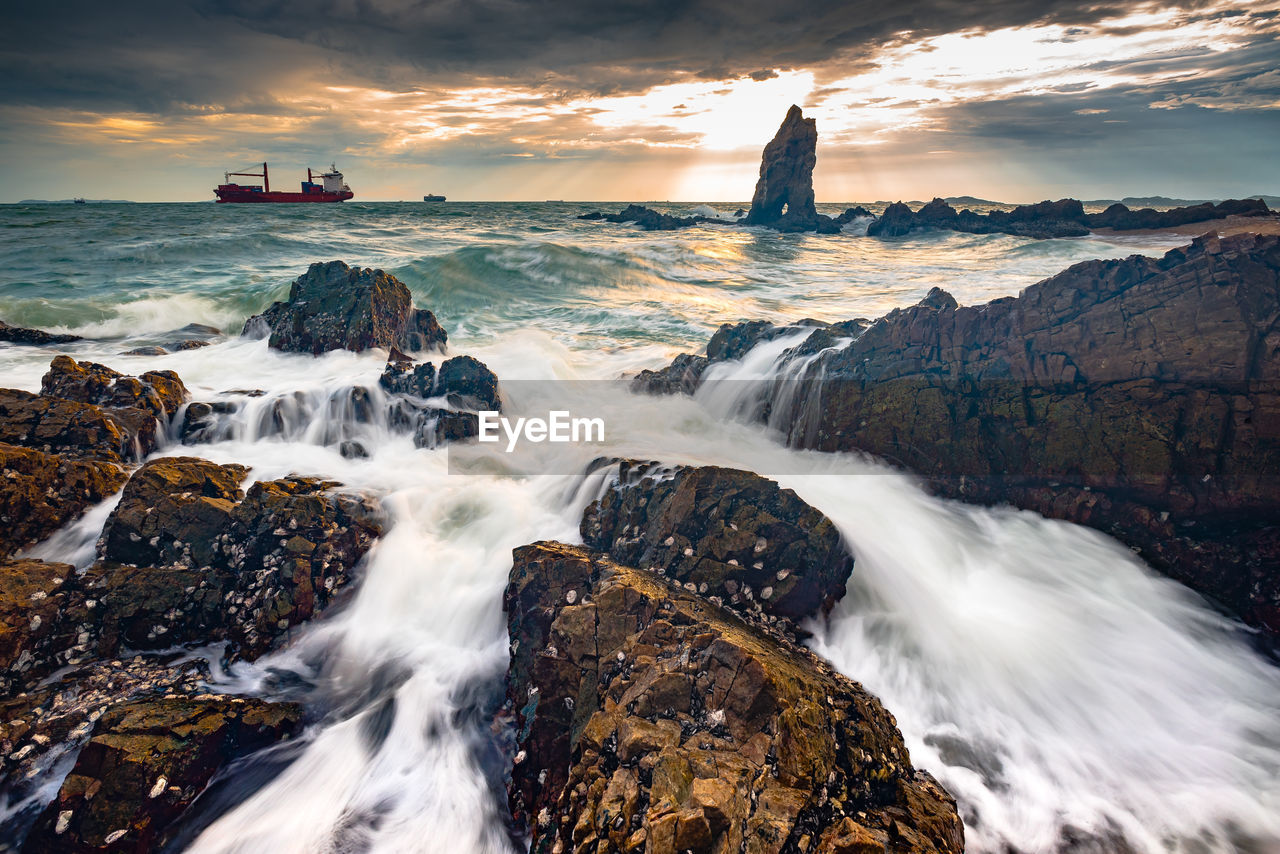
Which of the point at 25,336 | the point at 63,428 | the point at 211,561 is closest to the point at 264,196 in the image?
the point at 25,336

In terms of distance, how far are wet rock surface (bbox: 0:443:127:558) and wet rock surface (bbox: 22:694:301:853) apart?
300 centimetres

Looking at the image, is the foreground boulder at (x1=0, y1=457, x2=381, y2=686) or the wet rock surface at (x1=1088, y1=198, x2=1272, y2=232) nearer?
the foreground boulder at (x1=0, y1=457, x2=381, y2=686)

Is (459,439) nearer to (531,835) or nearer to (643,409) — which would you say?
(643,409)

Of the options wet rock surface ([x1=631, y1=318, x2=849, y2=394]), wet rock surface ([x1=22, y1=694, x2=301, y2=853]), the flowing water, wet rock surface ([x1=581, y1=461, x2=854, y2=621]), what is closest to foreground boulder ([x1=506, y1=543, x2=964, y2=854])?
wet rock surface ([x1=581, y1=461, x2=854, y2=621])

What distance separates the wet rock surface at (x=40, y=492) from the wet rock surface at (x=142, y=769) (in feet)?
9.84

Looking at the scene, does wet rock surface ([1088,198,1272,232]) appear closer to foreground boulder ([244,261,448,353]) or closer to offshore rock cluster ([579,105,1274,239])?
offshore rock cluster ([579,105,1274,239])

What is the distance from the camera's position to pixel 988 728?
4.86 m

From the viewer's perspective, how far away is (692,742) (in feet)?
10.9

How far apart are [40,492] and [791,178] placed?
83.2m

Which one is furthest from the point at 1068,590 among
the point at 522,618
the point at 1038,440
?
the point at 522,618

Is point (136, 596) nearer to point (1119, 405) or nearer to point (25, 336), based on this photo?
point (1119, 405)

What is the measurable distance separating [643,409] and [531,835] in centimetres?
790

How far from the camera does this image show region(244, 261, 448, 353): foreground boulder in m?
12.1

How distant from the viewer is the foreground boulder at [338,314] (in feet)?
39.7
